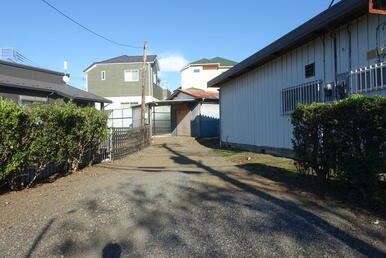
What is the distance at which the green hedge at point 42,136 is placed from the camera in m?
5.75

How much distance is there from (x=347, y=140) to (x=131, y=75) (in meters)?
31.9

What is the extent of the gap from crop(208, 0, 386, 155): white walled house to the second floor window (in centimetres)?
2091

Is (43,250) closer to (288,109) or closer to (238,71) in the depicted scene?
(288,109)

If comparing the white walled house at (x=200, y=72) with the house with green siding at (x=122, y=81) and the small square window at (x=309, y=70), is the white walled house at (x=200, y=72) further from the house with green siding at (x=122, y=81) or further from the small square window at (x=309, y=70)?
the small square window at (x=309, y=70)

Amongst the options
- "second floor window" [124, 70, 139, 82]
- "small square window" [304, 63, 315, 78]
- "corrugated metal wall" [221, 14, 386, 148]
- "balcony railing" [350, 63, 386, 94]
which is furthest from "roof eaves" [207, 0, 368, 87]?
"second floor window" [124, 70, 139, 82]

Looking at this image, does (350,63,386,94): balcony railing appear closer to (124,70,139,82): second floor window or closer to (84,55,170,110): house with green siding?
(84,55,170,110): house with green siding

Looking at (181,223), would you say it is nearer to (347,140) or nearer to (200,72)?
(347,140)

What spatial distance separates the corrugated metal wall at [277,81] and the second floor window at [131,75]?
18.9 m

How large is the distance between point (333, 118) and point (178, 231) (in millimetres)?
3095

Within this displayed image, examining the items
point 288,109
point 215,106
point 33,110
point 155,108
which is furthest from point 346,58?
point 155,108

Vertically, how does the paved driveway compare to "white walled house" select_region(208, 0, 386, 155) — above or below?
below

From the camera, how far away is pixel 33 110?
21.9 feet

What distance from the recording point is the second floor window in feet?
114

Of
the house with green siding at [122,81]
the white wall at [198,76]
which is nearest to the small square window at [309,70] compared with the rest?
A: the house with green siding at [122,81]
